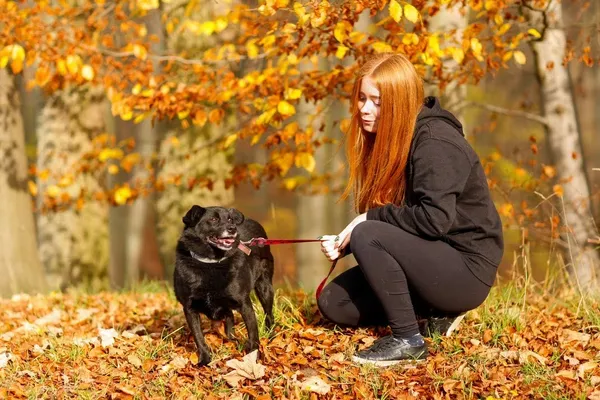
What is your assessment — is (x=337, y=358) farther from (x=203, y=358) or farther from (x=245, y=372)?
(x=203, y=358)

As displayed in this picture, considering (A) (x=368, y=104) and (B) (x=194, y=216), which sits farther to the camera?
(B) (x=194, y=216)

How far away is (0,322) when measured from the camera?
613 cm

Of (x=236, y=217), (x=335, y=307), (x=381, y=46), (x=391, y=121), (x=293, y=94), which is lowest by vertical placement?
(x=335, y=307)

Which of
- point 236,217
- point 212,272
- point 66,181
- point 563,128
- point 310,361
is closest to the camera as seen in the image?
point 310,361

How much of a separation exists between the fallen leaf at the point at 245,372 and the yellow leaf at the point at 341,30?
244 cm

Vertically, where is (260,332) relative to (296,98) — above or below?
below

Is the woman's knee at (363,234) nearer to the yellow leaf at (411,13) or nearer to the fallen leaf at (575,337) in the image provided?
the fallen leaf at (575,337)

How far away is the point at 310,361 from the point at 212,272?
793 mm

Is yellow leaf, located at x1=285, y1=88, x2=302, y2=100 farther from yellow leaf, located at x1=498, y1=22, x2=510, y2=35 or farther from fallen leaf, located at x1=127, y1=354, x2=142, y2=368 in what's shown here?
fallen leaf, located at x1=127, y1=354, x2=142, y2=368

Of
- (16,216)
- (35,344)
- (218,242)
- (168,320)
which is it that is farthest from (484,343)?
(16,216)

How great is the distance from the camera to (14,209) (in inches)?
341

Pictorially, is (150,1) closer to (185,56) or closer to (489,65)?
(185,56)

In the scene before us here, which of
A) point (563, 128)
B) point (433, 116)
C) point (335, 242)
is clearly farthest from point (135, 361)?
point (563, 128)

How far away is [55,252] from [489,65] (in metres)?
6.16
